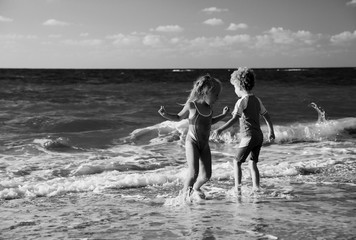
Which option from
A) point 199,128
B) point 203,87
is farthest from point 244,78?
point 199,128

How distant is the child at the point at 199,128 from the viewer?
5.72 m

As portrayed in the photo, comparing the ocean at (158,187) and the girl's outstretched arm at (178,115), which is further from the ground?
the girl's outstretched arm at (178,115)

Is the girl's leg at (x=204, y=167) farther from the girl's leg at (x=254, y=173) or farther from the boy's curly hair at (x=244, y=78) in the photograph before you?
the boy's curly hair at (x=244, y=78)

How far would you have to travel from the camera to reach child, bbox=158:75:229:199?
572 centimetres

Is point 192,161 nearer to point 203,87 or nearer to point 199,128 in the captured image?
point 199,128

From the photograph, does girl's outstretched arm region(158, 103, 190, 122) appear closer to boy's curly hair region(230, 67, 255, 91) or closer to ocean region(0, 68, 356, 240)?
boy's curly hair region(230, 67, 255, 91)

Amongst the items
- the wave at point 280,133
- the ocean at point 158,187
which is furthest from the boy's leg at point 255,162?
the wave at point 280,133

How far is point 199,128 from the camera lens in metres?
5.73

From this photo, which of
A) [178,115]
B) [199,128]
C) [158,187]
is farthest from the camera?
[158,187]

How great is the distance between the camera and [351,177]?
741cm

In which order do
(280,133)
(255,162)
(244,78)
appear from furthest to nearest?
(280,133) → (255,162) → (244,78)

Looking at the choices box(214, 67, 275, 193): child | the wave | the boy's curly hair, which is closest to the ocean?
the wave

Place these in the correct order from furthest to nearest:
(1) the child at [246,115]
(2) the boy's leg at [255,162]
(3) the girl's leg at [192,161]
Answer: (2) the boy's leg at [255,162] < (1) the child at [246,115] < (3) the girl's leg at [192,161]

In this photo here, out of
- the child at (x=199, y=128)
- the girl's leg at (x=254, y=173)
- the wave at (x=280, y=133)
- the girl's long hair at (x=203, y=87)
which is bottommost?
the wave at (x=280, y=133)
